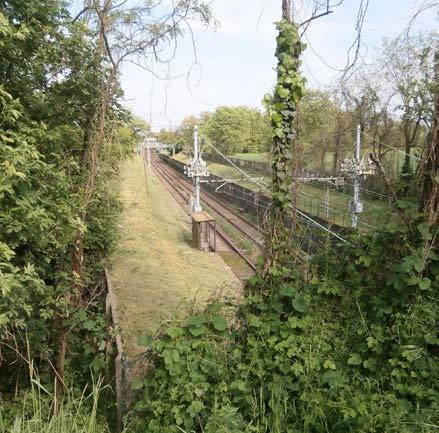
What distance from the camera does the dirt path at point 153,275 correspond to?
7825 millimetres

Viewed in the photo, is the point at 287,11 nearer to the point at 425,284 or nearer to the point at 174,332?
the point at 425,284

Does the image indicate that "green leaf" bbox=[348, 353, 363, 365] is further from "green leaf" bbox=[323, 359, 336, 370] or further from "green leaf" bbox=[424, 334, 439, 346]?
"green leaf" bbox=[424, 334, 439, 346]

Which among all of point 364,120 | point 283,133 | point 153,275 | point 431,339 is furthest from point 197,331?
point 364,120

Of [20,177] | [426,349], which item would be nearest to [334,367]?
[426,349]

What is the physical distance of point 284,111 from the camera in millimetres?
4309

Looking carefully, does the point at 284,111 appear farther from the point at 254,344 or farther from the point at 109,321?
the point at 109,321

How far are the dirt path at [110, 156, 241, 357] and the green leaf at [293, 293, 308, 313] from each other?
0.79m

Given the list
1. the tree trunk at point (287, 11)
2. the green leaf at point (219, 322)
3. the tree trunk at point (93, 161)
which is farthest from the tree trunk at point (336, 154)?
the green leaf at point (219, 322)

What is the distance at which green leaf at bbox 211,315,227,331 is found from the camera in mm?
3889

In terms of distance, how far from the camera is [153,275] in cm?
1177

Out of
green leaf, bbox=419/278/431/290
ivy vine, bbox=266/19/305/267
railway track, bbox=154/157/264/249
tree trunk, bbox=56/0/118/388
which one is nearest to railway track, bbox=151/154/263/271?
railway track, bbox=154/157/264/249

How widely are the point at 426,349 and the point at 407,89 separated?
69.2ft

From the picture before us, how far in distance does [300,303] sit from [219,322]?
714 millimetres

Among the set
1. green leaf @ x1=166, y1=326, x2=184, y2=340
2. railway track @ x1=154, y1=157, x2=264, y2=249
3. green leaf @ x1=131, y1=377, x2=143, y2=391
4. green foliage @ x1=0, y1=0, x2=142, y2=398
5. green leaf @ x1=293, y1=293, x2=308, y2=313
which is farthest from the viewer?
railway track @ x1=154, y1=157, x2=264, y2=249
